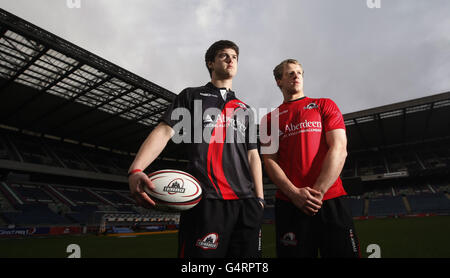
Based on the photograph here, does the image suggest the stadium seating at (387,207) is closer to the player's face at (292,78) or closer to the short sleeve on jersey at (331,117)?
the short sleeve on jersey at (331,117)

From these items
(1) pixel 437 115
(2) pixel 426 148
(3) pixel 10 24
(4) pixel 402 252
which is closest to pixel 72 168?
(3) pixel 10 24

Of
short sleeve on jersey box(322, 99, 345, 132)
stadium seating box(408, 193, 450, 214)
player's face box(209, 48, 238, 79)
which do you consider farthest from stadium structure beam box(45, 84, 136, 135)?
stadium seating box(408, 193, 450, 214)

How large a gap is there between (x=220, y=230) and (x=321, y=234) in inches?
35.5

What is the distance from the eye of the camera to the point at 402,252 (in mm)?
6656

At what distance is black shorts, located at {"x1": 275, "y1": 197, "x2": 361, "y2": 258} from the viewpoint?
222 cm

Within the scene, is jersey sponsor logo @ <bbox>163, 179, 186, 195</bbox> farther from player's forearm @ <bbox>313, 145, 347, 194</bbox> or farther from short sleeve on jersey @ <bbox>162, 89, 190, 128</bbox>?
player's forearm @ <bbox>313, 145, 347, 194</bbox>

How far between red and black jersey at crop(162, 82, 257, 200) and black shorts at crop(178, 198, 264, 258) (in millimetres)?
96

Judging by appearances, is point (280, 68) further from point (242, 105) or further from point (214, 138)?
point (214, 138)

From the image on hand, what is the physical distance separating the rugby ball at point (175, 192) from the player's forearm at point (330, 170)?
3.38 feet

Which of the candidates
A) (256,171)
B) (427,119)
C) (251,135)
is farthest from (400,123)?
(256,171)

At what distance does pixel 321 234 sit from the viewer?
227 centimetres

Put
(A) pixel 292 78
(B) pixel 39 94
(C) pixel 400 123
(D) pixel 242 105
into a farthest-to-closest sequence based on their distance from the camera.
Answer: (C) pixel 400 123, (B) pixel 39 94, (A) pixel 292 78, (D) pixel 242 105
